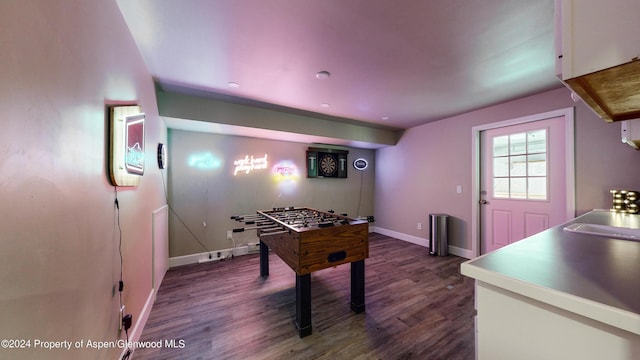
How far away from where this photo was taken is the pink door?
2707mm

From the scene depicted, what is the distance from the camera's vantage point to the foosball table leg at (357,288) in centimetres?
211

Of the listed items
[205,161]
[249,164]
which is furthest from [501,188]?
[205,161]

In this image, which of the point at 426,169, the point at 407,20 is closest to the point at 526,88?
the point at 426,169

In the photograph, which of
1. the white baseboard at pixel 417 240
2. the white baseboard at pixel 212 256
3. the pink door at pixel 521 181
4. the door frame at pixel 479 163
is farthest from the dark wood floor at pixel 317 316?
the pink door at pixel 521 181

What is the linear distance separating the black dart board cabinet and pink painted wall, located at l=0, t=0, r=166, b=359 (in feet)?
10.5

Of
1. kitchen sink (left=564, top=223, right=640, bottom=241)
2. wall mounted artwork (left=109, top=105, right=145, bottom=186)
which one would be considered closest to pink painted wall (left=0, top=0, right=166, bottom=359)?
wall mounted artwork (left=109, top=105, right=145, bottom=186)

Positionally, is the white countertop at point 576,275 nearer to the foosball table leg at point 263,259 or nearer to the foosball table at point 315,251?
the foosball table at point 315,251

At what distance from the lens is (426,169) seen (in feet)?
13.6

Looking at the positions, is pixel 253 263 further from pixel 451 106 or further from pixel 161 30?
pixel 451 106

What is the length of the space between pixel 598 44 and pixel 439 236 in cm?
360

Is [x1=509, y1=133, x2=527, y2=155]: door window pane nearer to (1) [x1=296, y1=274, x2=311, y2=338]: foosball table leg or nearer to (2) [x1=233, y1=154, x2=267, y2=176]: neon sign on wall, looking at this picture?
(1) [x1=296, y1=274, x2=311, y2=338]: foosball table leg

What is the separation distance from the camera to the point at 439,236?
3.63 m

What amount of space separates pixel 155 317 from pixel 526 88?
15.7ft

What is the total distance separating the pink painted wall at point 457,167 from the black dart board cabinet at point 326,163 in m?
1.03
